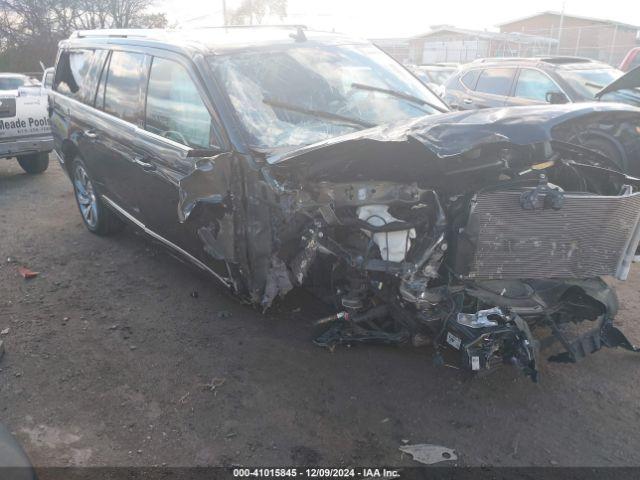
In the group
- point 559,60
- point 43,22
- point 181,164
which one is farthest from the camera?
point 43,22

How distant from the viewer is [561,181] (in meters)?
3.11

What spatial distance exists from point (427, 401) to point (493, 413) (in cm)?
36

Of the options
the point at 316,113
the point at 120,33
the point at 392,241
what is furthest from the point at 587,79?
the point at 120,33

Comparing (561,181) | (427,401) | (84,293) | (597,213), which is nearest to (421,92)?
(561,181)

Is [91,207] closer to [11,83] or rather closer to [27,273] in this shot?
[27,273]

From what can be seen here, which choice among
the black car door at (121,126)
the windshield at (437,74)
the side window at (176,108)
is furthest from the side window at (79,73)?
the windshield at (437,74)

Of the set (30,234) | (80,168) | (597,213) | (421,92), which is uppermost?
(421,92)

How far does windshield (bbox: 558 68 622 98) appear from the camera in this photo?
7.18 meters

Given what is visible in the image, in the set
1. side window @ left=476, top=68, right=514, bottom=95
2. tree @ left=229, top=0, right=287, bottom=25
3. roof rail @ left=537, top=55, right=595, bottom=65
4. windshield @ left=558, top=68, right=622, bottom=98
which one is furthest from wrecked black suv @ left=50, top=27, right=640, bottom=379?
tree @ left=229, top=0, right=287, bottom=25

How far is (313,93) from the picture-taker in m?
3.57

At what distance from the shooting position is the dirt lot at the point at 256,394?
259 cm

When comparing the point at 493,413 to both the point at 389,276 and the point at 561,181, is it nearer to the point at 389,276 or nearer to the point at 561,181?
the point at 389,276

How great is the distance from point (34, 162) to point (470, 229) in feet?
26.8

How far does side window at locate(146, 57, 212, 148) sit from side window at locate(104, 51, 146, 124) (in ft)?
0.62
